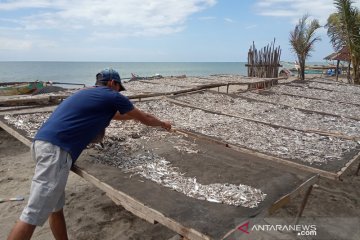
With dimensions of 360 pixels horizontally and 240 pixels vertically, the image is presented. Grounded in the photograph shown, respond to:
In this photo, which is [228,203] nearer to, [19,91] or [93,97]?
[93,97]

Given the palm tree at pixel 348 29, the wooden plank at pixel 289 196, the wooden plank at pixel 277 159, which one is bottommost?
the wooden plank at pixel 289 196

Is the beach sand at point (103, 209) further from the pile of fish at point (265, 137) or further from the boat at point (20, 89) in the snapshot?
the boat at point (20, 89)

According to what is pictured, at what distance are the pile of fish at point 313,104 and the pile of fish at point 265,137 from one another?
3.15 m

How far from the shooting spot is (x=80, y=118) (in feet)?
10.8

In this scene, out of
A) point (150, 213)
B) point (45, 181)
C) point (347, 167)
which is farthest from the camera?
point (347, 167)

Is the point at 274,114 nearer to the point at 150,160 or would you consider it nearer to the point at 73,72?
the point at 150,160

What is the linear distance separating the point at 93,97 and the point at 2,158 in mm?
5076

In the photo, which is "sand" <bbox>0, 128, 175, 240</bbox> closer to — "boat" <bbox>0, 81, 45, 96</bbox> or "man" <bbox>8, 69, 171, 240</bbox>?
"man" <bbox>8, 69, 171, 240</bbox>

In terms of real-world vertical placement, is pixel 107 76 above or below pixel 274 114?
above

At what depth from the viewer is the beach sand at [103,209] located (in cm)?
429

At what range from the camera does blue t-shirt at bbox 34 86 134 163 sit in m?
3.22

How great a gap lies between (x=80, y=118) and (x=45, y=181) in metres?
0.74

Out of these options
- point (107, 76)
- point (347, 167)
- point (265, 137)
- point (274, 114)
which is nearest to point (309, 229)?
point (347, 167)

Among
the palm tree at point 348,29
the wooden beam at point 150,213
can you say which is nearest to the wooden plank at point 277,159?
the wooden beam at point 150,213
